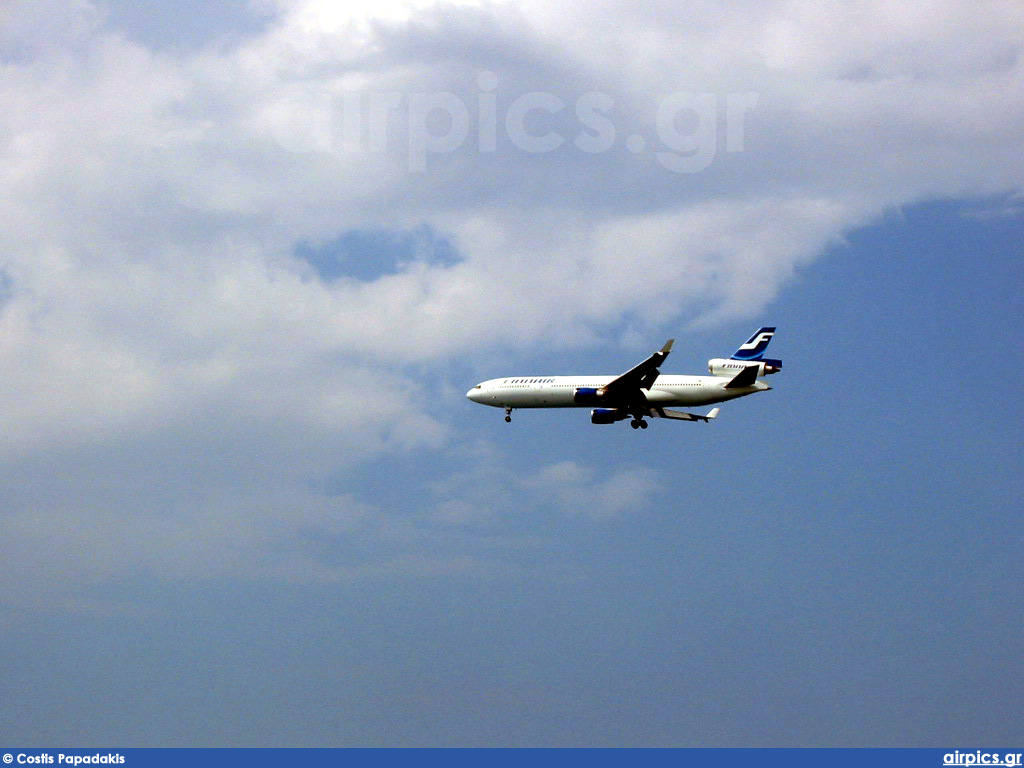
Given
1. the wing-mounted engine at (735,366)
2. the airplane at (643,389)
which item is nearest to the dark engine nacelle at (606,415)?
the airplane at (643,389)

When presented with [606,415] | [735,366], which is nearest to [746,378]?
[735,366]

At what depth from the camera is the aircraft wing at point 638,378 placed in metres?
137

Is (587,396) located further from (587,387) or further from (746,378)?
(746,378)

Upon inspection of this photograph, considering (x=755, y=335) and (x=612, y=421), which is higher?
(x=755, y=335)

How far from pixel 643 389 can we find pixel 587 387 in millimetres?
5778

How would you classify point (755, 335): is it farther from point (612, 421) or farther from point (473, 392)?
point (473, 392)

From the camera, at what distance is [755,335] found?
5837 inches

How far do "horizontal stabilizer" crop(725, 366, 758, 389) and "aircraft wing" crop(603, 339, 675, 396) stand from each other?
7.88 meters

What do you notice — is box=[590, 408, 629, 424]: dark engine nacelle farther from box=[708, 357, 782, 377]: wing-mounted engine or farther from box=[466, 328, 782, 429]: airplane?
box=[708, 357, 782, 377]: wing-mounted engine

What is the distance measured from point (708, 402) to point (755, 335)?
36.0ft

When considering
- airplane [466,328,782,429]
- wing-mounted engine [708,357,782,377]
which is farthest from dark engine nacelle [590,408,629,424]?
wing-mounted engine [708,357,782,377]

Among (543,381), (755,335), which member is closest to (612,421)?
(543,381)

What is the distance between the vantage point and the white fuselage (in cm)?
14075

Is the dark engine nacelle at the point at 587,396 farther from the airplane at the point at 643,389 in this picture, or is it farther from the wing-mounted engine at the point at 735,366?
the wing-mounted engine at the point at 735,366
